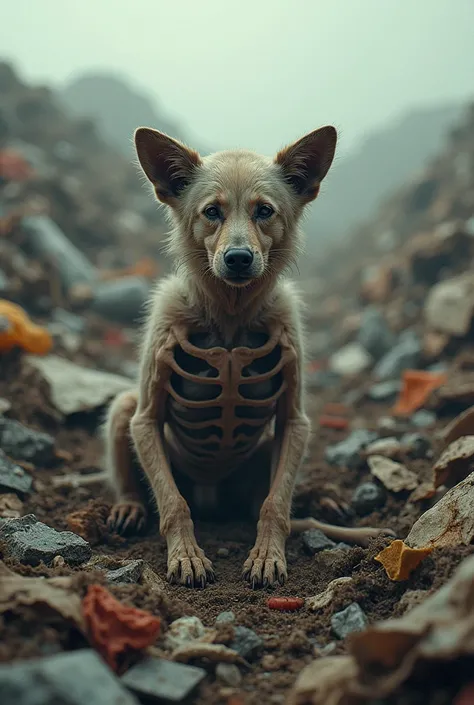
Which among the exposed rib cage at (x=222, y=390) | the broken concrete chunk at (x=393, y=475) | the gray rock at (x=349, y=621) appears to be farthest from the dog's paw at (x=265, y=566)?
the broken concrete chunk at (x=393, y=475)

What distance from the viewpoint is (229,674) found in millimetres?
1944

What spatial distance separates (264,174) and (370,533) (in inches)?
66.7

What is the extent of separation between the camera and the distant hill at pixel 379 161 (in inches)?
1047

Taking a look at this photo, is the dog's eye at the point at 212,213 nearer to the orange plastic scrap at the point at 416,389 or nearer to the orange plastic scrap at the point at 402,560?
the orange plastic scrap at the point at 402,560

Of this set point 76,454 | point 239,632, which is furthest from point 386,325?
point 239,632

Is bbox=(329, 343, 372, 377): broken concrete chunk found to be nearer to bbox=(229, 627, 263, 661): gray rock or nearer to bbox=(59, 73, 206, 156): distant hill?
bbox=(229, 627, 263, 661): gray rock

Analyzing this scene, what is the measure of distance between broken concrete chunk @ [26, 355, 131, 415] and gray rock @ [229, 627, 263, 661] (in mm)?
2925

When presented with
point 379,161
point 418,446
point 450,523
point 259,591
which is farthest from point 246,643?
point 379,161

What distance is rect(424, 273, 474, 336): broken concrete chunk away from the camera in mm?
6066

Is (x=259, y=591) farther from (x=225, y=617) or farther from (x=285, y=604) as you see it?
(x=225, y=617)

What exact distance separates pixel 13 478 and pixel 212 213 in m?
1.61

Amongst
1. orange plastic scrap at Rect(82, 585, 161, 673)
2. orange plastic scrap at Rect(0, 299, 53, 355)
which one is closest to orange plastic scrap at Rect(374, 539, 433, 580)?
orange plastic scrap at Rect(82, 585, 161, 673)

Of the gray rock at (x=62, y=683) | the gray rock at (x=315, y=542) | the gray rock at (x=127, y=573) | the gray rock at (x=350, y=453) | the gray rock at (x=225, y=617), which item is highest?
the gray rock at (x=350, y=453)

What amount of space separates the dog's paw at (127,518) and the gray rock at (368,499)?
108 cm
